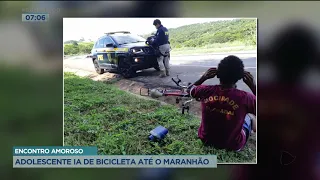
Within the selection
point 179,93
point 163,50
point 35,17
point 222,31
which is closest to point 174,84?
point 179,93

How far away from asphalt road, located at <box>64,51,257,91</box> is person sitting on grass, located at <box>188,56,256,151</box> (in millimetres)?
35

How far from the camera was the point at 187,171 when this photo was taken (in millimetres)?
2414

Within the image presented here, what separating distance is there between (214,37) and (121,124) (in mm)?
909

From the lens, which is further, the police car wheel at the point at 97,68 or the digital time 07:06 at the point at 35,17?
the police car wheel at the point at 97,68

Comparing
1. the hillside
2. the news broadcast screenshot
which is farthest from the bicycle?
the hillside

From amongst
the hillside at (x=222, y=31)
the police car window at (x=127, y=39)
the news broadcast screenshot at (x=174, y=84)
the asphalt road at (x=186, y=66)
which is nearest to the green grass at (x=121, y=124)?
the news broadcast screenshot at (x=174, y=84)

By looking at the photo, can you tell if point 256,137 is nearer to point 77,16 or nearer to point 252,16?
point 252,16

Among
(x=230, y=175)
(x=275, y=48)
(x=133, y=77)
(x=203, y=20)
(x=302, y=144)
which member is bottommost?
(x=230, y=175)

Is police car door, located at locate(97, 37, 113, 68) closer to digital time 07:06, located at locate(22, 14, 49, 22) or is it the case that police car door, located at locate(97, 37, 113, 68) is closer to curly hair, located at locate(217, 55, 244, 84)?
digital time 07:06, located at locate(22, 14, 49, 22)

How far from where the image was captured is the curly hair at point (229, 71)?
2.43 m

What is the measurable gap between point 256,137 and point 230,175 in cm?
33

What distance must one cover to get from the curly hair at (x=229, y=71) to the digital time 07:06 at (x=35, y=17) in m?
1.28

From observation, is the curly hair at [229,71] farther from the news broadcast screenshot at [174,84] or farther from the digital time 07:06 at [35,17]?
the digital time 07:06 at [35,17]

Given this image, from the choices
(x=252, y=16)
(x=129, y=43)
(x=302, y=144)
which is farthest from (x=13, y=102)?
(x=302, y=144)
